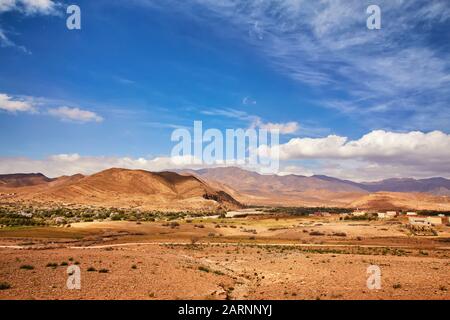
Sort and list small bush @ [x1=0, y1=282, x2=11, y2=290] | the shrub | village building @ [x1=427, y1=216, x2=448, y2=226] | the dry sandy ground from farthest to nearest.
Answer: village building @ [x1=427, y1=216, x2=448, y2=226] → the shrub → the dry sandy ground → small bush @ [x1=0, y1=282, x2=11, y2=290]

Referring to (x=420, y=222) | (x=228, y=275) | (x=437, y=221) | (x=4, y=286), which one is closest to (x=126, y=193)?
(x=420, y=222)

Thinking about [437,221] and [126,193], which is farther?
[126,193]

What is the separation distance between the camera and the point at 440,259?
3869 cm

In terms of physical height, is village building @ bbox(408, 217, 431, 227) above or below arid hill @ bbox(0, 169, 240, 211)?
below

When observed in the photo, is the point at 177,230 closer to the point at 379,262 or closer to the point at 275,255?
the point at 275,255

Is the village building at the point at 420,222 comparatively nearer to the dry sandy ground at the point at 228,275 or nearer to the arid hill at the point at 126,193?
the dry sandy ground at the point at 228,275

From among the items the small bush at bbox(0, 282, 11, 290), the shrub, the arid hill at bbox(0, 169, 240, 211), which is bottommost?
the shrub

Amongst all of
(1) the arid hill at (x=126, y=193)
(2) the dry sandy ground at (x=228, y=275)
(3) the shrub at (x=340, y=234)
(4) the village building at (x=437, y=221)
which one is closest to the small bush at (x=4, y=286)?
(2) the dry sandy ground at (x=228, y=275)

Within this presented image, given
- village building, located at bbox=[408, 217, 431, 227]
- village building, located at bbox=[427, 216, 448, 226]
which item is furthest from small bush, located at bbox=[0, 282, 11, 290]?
village building, located at bbox=[427, 216, 448, 226]

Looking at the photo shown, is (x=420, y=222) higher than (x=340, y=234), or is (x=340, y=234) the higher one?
(x=420, y=222)

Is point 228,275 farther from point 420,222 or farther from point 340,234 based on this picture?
point 420,222

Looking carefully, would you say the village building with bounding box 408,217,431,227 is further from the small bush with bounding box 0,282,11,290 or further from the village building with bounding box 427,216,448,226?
the small bush with bounding box 0,282,11,290

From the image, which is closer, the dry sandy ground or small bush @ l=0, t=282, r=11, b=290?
small bush @ l=0, t=282, r=11, b=290
